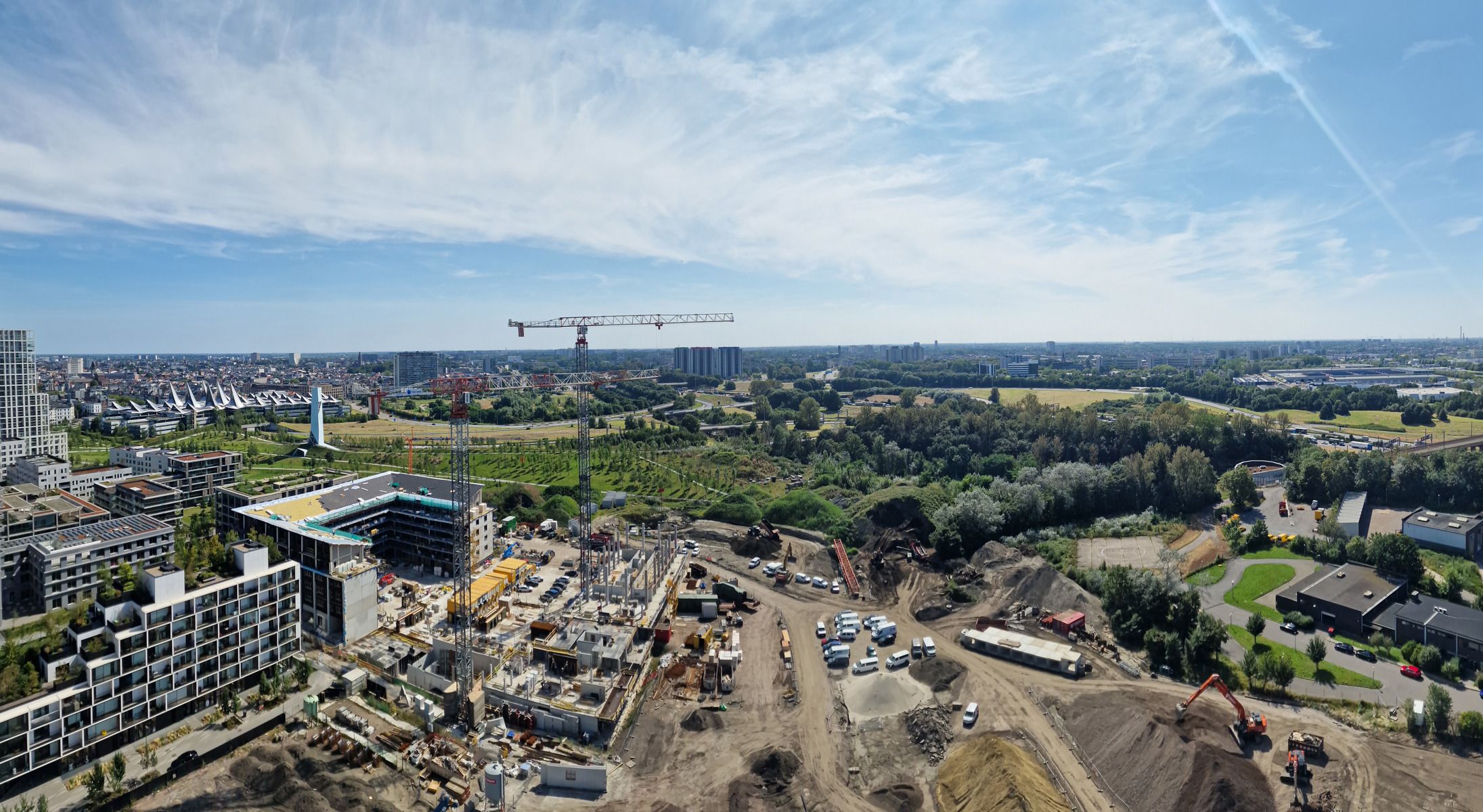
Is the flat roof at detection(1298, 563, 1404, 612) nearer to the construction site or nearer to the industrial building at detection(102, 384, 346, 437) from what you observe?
the construction site

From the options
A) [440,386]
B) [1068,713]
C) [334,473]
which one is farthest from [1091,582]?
[334,473]

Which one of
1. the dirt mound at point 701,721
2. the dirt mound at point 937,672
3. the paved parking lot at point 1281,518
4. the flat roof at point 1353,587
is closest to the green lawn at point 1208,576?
the flat roof at point 1353,587

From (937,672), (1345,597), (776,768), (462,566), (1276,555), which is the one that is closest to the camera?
(776,768)

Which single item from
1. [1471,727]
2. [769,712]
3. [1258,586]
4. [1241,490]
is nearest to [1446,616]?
[1258,586]

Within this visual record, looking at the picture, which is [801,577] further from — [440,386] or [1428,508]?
[1428,508]

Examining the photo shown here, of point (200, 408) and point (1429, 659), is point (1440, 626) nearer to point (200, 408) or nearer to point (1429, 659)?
point (1429, 659)

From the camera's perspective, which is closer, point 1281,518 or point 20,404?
point 1281,518
